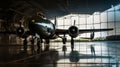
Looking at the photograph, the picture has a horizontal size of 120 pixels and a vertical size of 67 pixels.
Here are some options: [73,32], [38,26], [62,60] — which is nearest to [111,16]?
[73,32]

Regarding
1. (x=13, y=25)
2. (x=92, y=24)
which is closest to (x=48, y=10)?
(x=13, y=25)

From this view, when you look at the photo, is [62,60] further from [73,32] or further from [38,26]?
[73,32]

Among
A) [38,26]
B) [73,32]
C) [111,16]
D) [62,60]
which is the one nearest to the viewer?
[62,60]

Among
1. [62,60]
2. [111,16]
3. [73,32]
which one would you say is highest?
[111,16]

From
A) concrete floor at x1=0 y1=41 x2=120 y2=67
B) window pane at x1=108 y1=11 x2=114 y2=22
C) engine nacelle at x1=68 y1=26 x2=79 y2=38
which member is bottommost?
concrete floor at x1=0 y1=41 x2=120 y2=67

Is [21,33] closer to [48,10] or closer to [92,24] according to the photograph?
[48,10]

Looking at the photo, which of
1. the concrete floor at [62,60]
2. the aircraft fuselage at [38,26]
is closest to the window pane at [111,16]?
the aircraft fuselage at [38,26]

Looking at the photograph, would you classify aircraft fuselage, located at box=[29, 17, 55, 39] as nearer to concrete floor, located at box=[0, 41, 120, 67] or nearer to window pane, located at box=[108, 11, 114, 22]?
concrete floor, located at box=[0, 41, 120, 67]

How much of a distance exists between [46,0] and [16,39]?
10.1 meters

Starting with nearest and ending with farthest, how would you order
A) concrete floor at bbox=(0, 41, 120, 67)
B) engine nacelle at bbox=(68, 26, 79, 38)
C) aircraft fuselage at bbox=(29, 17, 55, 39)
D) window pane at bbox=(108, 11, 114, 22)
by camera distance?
concrete floor at bbox=(0, 41, 120, 67), aircraft fuselage at bbox=(29, 17, 55, 39), engine nacelle at bbox=(68, 26, 79, 38), window pane at bbox=(108, 11, 114, 22)

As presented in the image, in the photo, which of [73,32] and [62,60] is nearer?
[62,60]

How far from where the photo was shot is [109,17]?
45.4 m

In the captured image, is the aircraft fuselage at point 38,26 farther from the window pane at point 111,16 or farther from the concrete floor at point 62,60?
the window pane at point 111,16

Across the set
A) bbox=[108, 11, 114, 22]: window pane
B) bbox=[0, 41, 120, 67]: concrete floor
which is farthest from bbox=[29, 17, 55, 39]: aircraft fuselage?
bbox=[108, 11, 114, 22]: window pane
